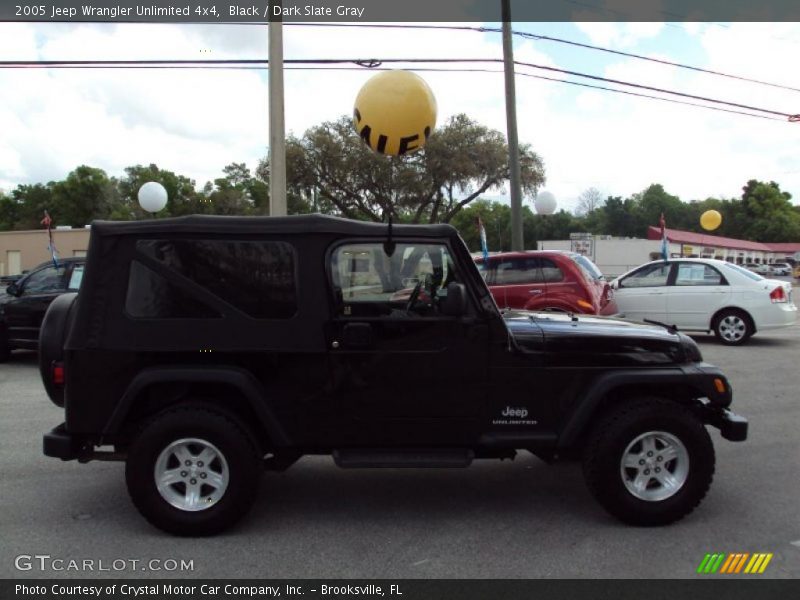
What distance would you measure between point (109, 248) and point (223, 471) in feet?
5.00

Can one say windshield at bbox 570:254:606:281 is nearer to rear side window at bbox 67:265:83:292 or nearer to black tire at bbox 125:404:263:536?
black tire at bbox 125:404:263:536

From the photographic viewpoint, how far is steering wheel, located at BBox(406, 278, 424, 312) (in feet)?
12.8

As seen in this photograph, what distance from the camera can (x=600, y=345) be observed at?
390cm

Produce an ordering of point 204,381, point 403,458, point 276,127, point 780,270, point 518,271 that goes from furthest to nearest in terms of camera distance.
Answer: point 780,270 < point 518,271 < point 276,127 < point 403,458 < point 204,381

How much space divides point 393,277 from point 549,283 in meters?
6.44

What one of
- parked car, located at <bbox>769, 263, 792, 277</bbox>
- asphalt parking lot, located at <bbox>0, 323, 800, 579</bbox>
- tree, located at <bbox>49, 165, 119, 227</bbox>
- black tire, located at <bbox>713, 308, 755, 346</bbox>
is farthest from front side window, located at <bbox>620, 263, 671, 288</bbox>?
tree, located at <bbox>49, 165, 119, 227</bbox>

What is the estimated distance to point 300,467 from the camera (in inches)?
199

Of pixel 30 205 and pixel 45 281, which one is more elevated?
pixel 30 205

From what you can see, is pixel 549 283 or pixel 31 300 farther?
pixel 549 283

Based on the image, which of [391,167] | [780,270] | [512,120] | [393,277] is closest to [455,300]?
[393,277]

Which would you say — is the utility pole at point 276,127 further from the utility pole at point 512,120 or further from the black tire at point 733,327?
the black tire at point 733,327

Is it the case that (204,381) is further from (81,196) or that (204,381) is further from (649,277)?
(81,196)
